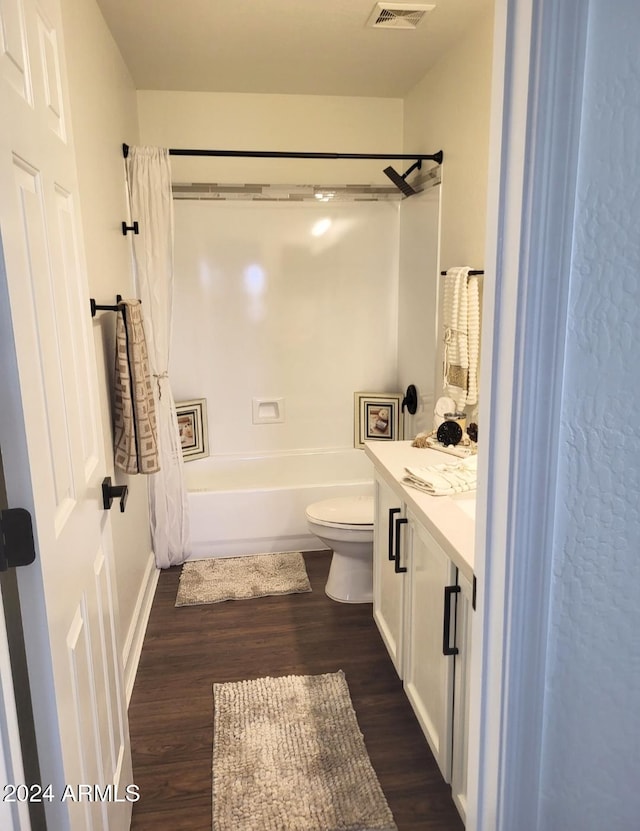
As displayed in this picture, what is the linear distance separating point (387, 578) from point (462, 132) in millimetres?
1945

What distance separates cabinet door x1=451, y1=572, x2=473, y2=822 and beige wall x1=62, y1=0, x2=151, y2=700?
4.12 feet

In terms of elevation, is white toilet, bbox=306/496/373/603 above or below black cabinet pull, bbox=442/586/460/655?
below

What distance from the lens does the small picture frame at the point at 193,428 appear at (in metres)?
3.62

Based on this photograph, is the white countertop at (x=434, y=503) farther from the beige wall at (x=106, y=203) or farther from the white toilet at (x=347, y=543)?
the beige wall at (x=106, y=203)

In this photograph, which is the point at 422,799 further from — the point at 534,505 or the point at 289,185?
the point at 289,185

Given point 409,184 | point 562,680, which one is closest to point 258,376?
point 409,184

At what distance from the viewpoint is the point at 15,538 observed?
881 millimetres

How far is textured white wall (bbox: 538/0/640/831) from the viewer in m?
0.78

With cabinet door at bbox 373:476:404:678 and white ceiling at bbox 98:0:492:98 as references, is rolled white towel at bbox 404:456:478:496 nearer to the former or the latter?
cabinet door at bbox 373:476:404:678

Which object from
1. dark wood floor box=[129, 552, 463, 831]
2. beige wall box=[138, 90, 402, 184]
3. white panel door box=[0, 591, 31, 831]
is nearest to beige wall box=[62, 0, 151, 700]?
dark wood floor box=[129, 552, 463, 831]

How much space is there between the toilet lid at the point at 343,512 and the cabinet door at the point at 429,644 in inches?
30.8

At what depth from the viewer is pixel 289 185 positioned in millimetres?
3531

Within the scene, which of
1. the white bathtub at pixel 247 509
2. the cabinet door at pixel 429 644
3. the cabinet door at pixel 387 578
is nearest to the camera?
the cabinet door at pixel 429 644

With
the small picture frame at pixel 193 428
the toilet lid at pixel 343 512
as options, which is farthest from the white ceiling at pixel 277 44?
the toilet lid at pixel 343 512
